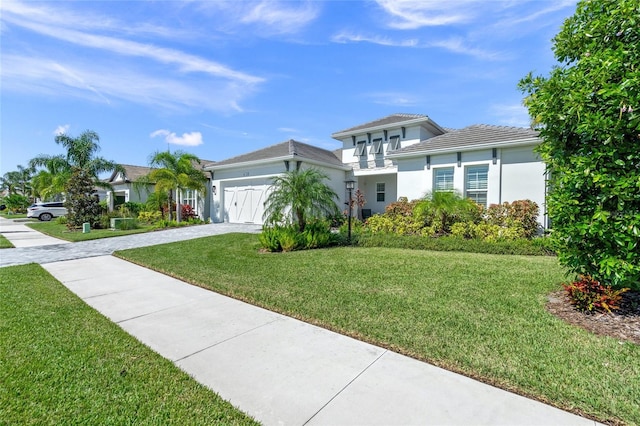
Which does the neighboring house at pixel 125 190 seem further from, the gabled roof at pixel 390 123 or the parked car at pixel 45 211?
the gabled roof at pixel 390 123

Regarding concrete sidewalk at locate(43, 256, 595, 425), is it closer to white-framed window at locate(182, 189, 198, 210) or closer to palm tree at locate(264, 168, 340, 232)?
palm tree at locate(264, 168, 340, 232)

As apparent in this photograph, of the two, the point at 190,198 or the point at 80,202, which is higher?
the point at 190,198

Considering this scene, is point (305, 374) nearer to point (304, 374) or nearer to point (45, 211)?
point (304, 374)

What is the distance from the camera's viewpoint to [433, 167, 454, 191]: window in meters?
13.9

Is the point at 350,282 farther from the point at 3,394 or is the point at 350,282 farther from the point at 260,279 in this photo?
the point at 3,394

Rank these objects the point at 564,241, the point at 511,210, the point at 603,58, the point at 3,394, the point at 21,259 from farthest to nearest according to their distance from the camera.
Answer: the point at 511,210 → the point at 21,259 → the point at 564,241 → the point at 603,58 → the point at 3,394

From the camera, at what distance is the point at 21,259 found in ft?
29.1

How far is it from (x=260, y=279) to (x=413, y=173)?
1088cm

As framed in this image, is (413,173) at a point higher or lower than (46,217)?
higher

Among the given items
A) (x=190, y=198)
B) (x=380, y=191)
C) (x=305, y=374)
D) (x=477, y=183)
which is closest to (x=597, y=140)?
(x=305, y=374)

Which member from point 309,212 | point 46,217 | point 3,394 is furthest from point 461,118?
point 46,217

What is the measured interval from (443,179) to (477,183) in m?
1.48

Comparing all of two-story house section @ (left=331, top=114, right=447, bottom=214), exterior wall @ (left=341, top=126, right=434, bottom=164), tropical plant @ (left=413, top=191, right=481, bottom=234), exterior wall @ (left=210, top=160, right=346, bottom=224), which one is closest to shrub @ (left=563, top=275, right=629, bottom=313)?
tropical plant @ (left=413, top=191, right=481, bottom=234)

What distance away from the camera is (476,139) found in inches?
515
